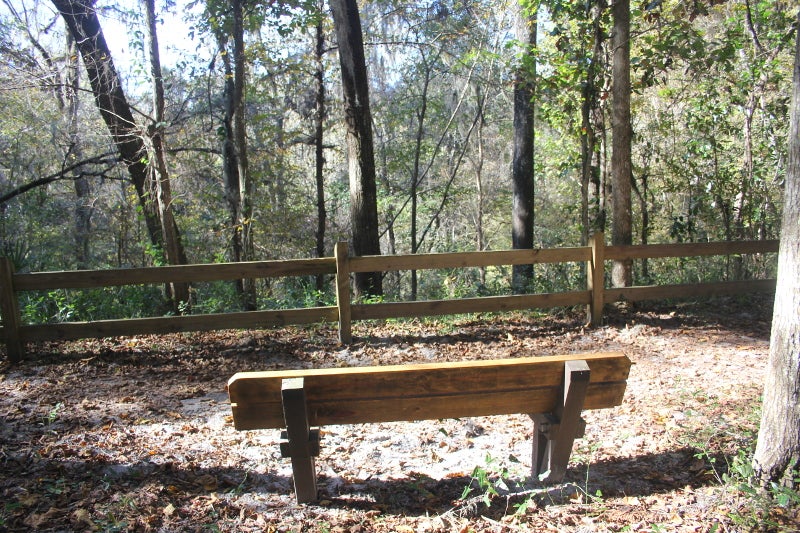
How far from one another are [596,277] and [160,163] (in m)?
7.53

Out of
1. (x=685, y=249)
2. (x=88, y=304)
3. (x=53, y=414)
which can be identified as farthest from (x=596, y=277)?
(x=88, y=304)

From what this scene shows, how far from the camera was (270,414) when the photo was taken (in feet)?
10.5

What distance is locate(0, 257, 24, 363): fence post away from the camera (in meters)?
6.46

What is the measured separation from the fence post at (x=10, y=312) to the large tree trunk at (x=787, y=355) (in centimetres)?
741

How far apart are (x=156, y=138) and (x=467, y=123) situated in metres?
16.1

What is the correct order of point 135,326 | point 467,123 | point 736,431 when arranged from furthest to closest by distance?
point 467,123, point 135,326, point 736,431

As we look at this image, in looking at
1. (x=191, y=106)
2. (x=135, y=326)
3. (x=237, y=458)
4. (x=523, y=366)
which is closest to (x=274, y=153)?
(x=191, y=106)

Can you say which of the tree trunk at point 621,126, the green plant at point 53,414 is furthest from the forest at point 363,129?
the green plant at point 53,414

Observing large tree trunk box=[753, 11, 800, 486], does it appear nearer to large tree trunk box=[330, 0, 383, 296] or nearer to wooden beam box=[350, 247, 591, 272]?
wooden beam box=[350, 247, 591, 272]

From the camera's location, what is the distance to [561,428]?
10.9ft

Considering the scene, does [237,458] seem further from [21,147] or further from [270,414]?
[21,147]

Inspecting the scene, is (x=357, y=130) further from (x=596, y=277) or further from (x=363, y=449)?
(x=363, y=449)

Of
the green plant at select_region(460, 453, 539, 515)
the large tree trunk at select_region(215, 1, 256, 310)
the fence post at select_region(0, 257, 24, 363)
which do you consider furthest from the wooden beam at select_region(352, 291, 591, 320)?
the fence post at select_region(0, 257, 24, 363)

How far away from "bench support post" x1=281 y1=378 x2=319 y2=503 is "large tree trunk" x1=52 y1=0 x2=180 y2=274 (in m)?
8.00
